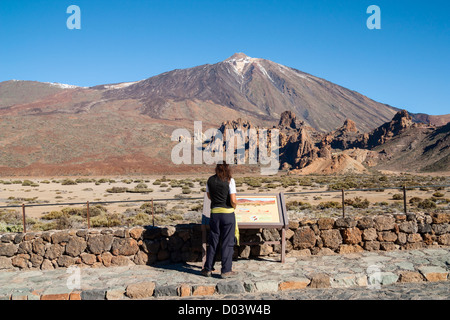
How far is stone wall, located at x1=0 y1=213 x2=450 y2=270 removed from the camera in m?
8.66

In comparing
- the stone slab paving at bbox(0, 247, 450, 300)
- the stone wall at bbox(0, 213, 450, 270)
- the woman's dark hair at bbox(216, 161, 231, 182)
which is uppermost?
the woman's dark hair at bbox(216, 161, 231, 182)

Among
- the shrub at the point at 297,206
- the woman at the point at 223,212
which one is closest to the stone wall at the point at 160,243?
the woman at the point at 223,212

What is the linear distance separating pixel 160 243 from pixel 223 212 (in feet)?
7.27

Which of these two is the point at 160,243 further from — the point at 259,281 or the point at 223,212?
the point at 259,281

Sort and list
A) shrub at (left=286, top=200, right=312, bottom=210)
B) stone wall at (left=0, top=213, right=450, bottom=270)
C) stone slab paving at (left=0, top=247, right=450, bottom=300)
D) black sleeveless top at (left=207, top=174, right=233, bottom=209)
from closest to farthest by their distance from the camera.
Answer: stone slab paving at (left=0, top=247, right=450, bottom=300) → black sleeveless top at (left=207, top=174, right=233, bottom=209) → stone wall at (left=0, top=213, right=450, bottom=270) → shrub at (left=286, top=200, right=312, bottom=210)

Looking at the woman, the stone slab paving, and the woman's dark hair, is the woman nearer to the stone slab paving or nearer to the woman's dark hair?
the woman's dark hair

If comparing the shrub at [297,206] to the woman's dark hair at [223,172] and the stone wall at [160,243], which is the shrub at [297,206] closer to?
the stone wall at [160,243]

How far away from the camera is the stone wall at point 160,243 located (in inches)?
341

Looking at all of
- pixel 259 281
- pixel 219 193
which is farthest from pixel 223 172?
pixel 259 281

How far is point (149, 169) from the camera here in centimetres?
7181

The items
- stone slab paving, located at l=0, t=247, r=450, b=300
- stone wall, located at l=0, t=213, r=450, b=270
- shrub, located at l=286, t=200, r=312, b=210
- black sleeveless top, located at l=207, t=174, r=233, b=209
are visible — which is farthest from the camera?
shrub, located at l=286, t=200, r=312, b=210

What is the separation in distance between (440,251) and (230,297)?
516 centimetres

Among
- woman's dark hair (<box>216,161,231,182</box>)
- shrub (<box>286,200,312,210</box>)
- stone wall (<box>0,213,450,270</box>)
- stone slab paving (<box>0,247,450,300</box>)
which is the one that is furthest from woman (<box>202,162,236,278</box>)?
shrub (<box>286,200,312,210</box>)
